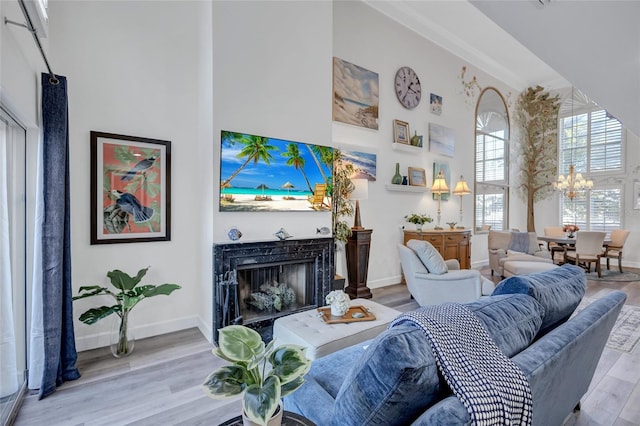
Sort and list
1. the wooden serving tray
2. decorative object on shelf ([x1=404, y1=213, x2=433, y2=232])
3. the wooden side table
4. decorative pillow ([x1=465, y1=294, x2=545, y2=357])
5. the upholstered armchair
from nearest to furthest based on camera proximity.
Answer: decorative pillow ([x1=465, y1=294, x2=545, y2=357])
the wooden serving tray
the wooden side table
decorative object on shelf ([x1=404, y1=213, x2=433, y2=232])
the upholstered armchair

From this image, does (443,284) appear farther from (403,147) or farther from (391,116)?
(391,116)

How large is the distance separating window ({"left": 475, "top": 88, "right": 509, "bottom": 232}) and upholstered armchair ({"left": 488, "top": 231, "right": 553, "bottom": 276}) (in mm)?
925

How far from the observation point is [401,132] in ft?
17.1

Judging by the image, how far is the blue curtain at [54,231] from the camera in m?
2.17

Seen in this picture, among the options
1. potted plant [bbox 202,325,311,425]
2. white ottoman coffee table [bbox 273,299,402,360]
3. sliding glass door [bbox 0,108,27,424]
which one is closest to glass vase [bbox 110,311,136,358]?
sliding glass door [bbox 0,108,27,424]

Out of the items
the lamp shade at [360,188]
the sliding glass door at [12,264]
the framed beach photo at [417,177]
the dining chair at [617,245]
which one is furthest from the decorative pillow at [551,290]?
the dining chair at [617,245]

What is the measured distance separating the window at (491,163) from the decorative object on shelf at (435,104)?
59.3 inches

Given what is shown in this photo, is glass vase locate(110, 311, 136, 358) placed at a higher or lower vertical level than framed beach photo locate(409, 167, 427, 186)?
lower

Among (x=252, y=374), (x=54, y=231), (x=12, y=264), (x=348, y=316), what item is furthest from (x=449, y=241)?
(x=12, y=264)

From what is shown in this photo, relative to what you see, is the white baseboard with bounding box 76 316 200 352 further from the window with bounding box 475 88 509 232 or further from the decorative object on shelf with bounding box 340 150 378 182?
the window with bounding box 475 88 509 232

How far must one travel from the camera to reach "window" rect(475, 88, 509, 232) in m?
7.04

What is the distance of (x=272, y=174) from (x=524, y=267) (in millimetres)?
3994

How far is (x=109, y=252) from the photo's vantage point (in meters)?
2.96

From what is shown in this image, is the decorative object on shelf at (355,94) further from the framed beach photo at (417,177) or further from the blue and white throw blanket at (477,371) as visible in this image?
the blue and white throw blanket at (477,371)
